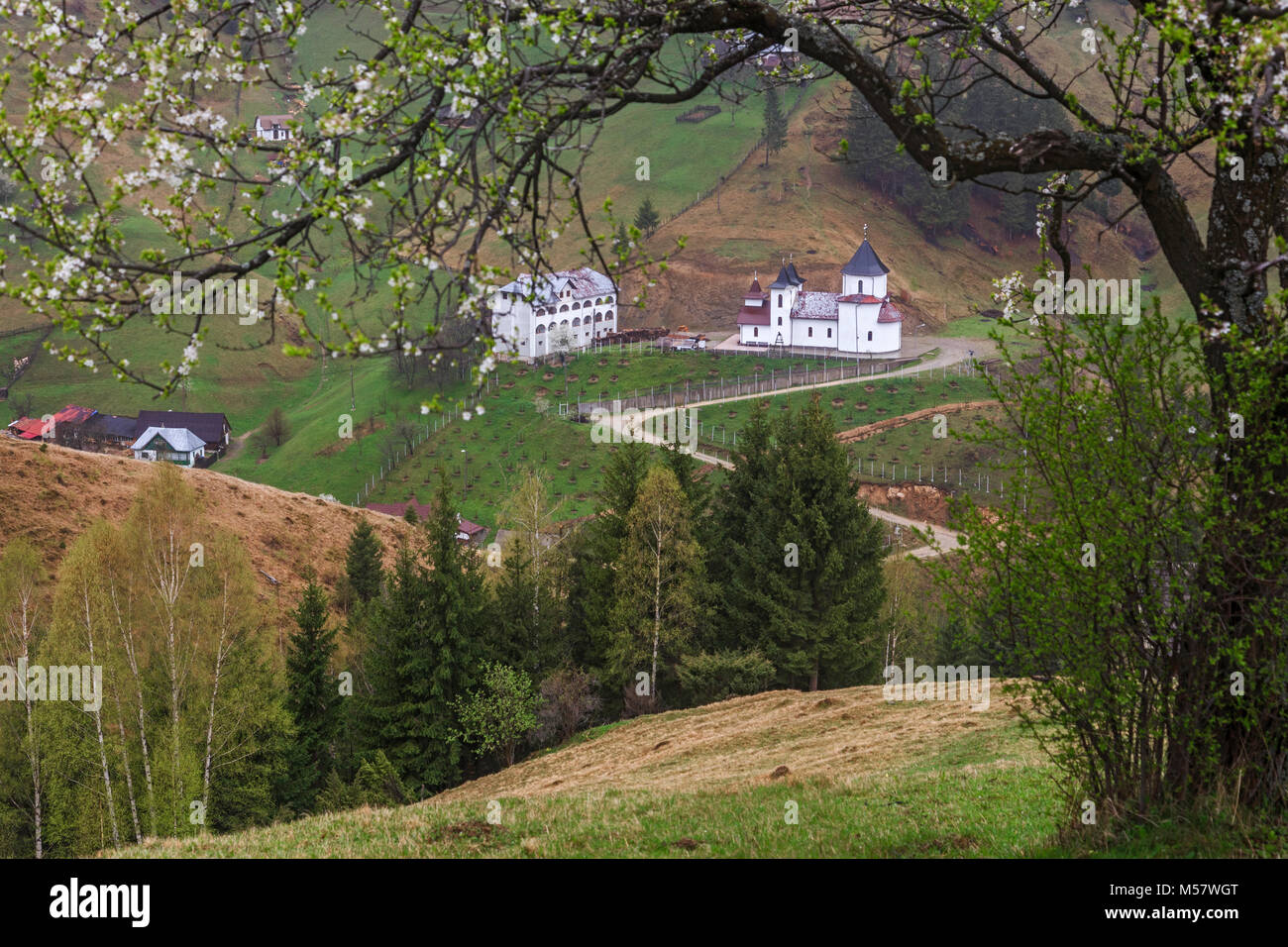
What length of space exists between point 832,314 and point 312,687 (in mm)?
87368

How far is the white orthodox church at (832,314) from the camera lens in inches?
4429

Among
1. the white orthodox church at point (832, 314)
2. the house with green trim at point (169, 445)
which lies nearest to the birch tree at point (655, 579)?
the white orthodox church at point (832, 314)

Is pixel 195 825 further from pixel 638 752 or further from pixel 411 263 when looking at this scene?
pixel 411 263

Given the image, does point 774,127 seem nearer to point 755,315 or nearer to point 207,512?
point 755,315

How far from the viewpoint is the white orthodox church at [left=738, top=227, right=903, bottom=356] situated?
11250 centimetres

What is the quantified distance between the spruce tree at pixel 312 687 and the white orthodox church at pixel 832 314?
277 ft

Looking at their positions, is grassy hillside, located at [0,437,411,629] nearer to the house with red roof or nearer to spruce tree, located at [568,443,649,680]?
spruce tree, located at [568,443,649,680]

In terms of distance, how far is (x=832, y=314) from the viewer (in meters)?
115

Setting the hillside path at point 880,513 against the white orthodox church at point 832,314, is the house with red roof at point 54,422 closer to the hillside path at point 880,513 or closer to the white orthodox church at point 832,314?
the hillside path at point 880,513

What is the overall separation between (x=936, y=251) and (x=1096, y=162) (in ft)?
452

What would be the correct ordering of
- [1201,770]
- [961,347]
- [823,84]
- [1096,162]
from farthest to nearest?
[823,84]
[961,347]
[1096,162]
[1201,770]

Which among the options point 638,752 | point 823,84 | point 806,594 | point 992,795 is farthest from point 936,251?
point 992,795
